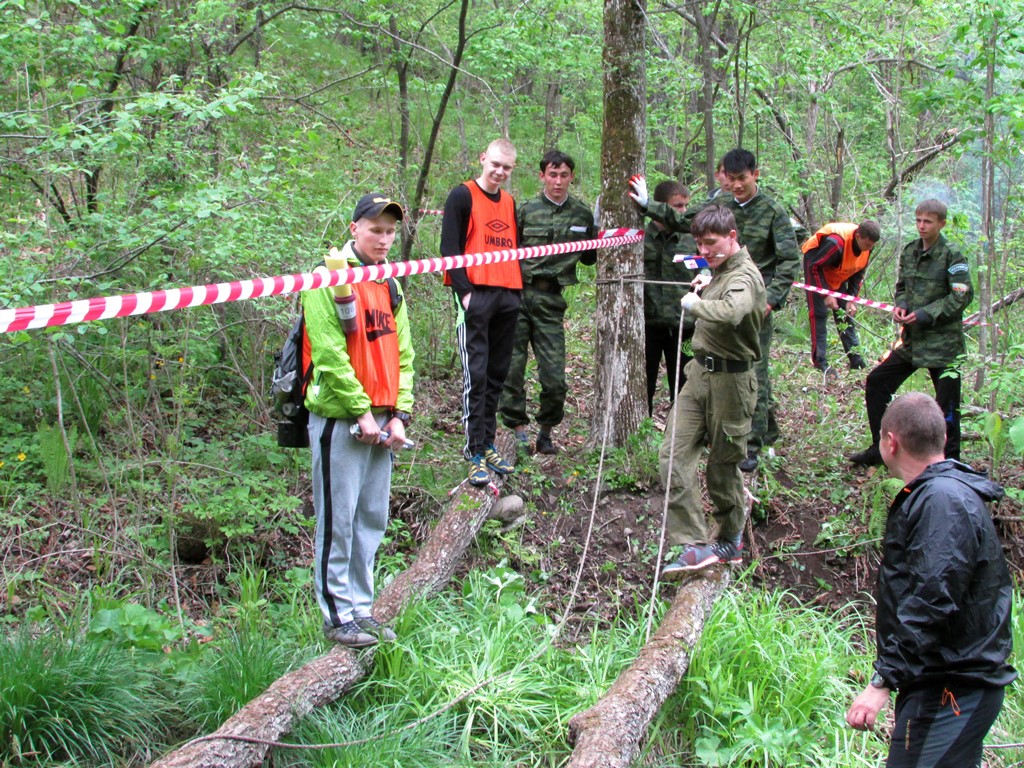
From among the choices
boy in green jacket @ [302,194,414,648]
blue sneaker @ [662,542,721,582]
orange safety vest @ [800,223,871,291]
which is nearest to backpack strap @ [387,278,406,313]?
boy in green jacket @ [302,194,414,648]

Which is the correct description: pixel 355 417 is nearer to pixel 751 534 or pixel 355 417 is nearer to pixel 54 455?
pixel 54 455

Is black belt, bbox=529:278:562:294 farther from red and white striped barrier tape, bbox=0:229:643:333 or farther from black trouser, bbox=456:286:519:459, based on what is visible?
red and white striped barrier tape, bbox=0:229:643:333

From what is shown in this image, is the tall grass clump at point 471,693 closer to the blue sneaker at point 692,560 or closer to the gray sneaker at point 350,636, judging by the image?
the gray sneaker at point 350,636

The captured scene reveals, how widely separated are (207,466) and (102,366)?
1.31 meters

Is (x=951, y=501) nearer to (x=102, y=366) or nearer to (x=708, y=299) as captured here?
(x=708, y=299)

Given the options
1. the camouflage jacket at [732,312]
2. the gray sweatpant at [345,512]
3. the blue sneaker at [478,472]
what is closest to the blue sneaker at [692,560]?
the camouflage jacket at [732,312]

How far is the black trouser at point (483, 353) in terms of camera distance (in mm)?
5457

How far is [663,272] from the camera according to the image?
21.7 feet

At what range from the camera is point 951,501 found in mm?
2719

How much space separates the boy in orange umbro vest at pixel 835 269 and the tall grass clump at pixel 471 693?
18.3 feet

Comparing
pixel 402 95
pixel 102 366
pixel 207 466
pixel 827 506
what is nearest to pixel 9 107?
pixel 102 366

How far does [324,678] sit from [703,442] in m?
2.58

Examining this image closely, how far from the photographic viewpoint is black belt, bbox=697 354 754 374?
15.6 feet

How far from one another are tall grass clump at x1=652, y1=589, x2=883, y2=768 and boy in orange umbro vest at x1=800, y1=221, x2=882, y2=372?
506cm
